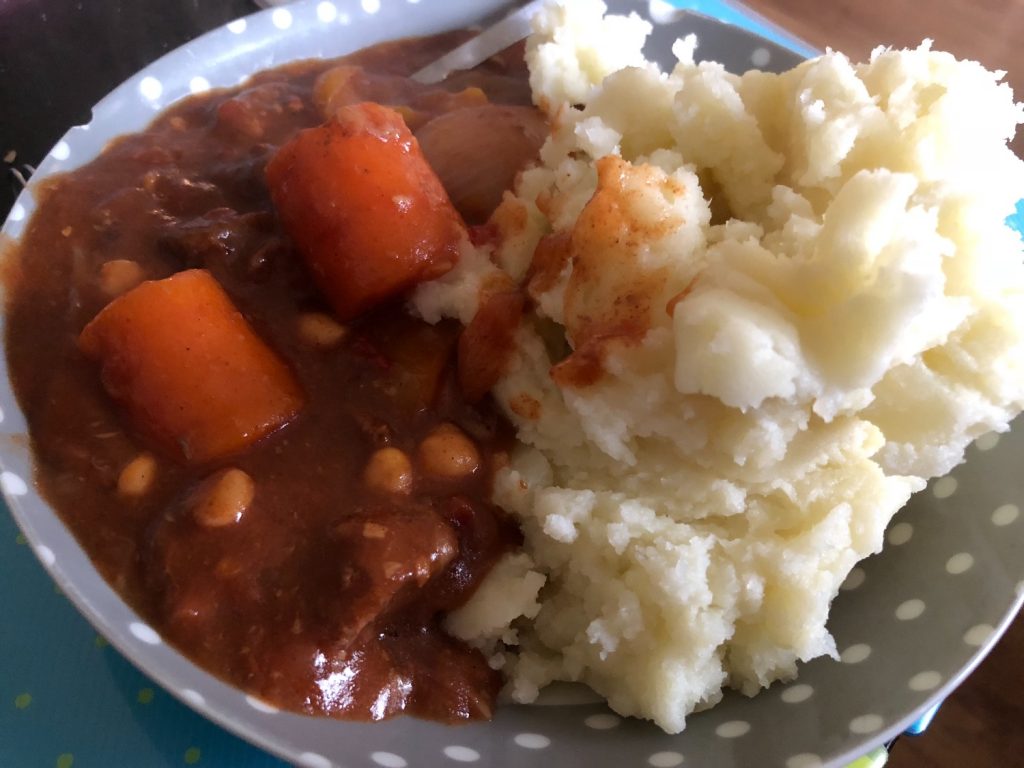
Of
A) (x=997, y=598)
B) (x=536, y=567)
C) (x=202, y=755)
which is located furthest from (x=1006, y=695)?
(x=202, y=755)

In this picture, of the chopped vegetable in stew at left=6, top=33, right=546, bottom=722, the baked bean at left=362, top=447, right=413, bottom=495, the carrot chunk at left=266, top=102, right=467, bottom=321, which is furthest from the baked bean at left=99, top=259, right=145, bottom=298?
the baked bean at left=362, top=447, right=413, bottom=495

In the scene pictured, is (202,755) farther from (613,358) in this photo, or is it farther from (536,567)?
(613,358)

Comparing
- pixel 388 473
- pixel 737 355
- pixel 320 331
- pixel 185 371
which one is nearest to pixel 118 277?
pixel 185 371

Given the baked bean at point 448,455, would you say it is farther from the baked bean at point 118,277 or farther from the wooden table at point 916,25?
the wooden table at point 916,25

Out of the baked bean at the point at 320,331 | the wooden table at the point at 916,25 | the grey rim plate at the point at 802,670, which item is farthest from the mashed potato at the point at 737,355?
the wooden table at the point at 916,25

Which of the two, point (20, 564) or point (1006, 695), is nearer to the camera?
point (20, 564)

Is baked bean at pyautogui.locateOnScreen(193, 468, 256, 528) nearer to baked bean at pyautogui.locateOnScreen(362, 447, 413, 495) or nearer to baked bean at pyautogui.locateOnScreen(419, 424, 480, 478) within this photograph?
baked bean at pyautogui.locateOnScreen(362, 447, 413, 495)
